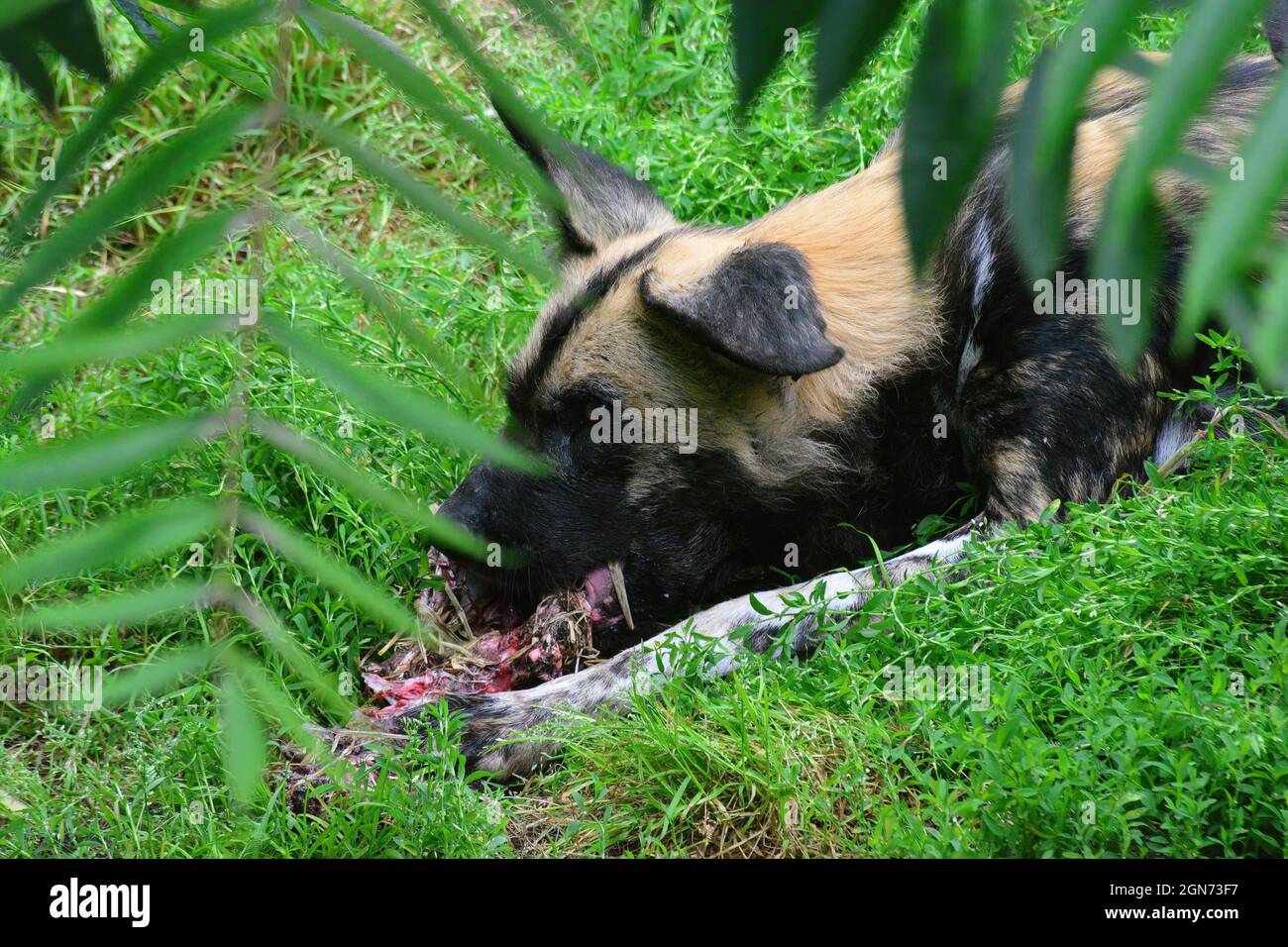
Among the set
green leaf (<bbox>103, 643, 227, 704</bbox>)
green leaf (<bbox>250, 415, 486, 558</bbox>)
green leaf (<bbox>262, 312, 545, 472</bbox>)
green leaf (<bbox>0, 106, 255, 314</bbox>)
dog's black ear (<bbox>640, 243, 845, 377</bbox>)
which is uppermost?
dog's black ear (<bbox>640, 243, 845, 377</bbox>)

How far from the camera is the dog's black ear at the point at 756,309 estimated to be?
353 centimetres

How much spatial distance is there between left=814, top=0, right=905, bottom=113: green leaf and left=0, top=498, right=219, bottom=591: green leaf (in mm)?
673

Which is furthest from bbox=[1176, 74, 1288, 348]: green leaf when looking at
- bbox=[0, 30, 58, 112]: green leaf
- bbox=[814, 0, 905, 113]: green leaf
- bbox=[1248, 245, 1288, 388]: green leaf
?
bbox=[0, 30, 58, 112]: green leaf

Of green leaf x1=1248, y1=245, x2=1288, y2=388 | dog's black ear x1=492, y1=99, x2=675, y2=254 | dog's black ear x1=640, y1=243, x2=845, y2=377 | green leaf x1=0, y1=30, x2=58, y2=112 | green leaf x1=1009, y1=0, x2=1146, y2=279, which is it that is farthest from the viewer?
dog's black ear x1=492, y1=99, x2=675, y2=254

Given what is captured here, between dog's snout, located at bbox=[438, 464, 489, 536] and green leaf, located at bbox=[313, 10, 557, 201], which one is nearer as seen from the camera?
green leaf, located at bbox=[313, 10, 557, 201]

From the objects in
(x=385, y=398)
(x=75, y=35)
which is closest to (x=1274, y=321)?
(x=385, y=398)

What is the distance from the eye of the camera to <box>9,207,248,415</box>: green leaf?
1158 millimetres

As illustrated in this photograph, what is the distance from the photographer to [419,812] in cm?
305

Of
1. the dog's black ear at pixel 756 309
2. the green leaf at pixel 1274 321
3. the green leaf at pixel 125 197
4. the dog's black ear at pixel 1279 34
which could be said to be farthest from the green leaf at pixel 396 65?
the dog's black ear at pixel 756 309

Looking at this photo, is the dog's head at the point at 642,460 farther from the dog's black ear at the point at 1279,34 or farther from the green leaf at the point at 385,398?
the green leaf at the point at 385,398

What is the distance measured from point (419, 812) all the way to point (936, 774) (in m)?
1.17

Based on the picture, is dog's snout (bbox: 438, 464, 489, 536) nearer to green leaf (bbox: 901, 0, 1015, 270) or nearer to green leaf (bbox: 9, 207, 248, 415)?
green leaf (bbox: 9, 207, 248, 415)

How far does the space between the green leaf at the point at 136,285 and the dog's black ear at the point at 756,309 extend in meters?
2.42
